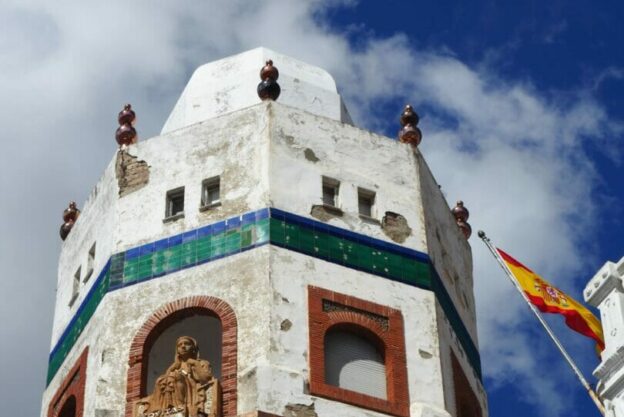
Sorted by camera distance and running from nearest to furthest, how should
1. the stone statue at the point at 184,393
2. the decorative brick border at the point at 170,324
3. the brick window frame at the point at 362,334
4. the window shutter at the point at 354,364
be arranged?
the stone statue at the point at 184,393 → the decorative brick border at the point at 170,324 → the brick window frame at the point at 362,334 → the window shutter at the point at 354,364

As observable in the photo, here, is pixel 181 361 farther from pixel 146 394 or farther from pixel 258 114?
pixel 258 114

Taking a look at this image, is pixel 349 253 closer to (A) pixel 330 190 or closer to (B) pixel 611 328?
(A) pixel 330 190

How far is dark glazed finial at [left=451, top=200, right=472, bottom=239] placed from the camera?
32812 mm

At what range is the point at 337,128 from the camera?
30.7 m

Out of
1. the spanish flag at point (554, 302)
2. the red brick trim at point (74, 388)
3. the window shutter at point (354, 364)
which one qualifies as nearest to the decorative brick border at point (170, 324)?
the red brick trim at point (74, 388)

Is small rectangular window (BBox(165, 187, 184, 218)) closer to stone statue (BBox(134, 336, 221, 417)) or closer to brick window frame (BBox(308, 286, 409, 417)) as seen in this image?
brick window frame (BBox(308, 286, 409, 417))

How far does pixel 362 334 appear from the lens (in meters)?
28.3

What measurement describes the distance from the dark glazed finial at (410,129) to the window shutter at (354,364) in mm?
4513

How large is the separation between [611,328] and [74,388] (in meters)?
11.4

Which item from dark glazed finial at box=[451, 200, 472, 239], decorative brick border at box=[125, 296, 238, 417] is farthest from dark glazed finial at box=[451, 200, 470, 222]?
decorative brick border at box=[125, 296, 238, 417]

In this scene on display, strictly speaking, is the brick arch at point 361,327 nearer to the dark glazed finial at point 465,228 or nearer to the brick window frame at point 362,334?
the brick window frame at point 362,334

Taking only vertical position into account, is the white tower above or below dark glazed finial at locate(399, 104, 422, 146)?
below

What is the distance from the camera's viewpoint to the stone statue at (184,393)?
2639 centimetres

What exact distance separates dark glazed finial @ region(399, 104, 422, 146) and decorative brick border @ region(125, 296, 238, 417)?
5.22 metres
